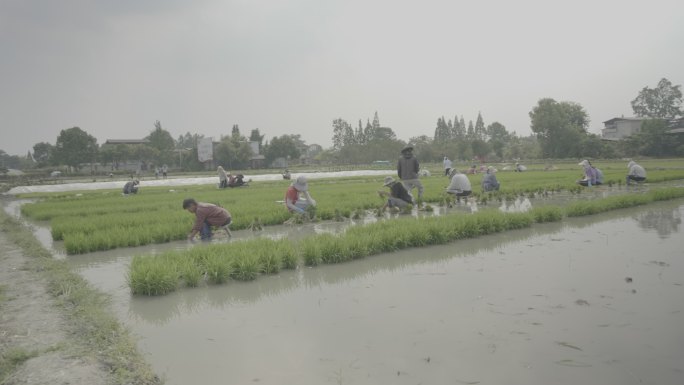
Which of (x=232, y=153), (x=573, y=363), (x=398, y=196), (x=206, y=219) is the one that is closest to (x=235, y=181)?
(x=398, y=196)

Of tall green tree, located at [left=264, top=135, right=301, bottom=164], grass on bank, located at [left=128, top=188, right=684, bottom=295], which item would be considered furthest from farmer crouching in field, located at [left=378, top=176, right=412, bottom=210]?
tall green tree, located at [left=264, top=135, right=301, bottom=164]

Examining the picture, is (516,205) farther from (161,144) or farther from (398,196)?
(161,144)

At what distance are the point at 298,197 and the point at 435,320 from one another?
7040mm

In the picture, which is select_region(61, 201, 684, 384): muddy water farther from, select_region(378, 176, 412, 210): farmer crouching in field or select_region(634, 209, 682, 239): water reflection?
select_region(378, 176, 412, 210): farmer crouching in field

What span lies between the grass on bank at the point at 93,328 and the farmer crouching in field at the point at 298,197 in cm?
480

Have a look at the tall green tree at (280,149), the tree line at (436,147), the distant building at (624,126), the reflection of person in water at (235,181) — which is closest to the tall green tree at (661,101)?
the tree line at (436,147)

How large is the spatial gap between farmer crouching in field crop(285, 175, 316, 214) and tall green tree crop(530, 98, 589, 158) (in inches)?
1836

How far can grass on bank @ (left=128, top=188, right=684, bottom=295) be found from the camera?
5.13m

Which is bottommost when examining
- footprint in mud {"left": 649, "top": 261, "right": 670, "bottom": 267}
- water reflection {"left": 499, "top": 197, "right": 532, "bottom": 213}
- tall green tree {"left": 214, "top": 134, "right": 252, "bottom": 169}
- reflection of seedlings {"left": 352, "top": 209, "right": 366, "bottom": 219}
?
footprint in mud {"left": 649, "top": 261, "right": 670, "bottom": 267}

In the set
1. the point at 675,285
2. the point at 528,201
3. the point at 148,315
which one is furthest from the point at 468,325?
the point at 528,201

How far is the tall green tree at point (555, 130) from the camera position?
49.8m

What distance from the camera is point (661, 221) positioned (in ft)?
27.9

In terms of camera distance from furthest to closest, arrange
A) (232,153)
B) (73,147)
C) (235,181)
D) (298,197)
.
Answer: (232,153) < (73,147) < (235,181) < (298,197)

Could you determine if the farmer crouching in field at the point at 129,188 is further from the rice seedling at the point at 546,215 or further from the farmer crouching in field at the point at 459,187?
the rice seedling at the point at 546,215
